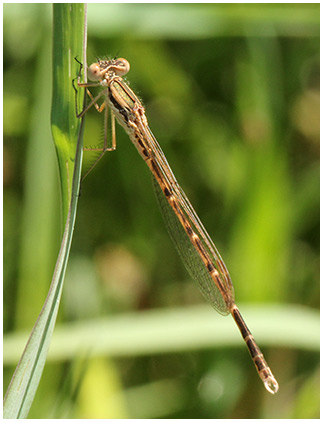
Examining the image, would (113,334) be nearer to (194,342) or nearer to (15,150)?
(194,342)

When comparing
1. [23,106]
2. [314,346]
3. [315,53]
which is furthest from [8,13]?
[314,346]

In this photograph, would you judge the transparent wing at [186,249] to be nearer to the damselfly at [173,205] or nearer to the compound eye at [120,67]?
the damselfly at [173,205]

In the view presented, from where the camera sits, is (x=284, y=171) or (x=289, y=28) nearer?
(x=284, y=171)

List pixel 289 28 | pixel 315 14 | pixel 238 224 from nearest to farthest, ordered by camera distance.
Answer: pixel 238 224, pixel 315 14, pixel 289 28

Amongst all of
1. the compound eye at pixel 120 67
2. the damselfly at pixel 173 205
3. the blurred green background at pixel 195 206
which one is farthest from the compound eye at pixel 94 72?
the blurred green background at pixel 195 206

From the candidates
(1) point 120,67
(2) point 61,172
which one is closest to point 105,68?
(1) point 120,67

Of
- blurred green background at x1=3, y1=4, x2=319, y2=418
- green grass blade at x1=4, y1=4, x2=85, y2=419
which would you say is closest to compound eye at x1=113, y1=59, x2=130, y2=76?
blurred green background at x1=3, y1=4, x2=319, y2=418
